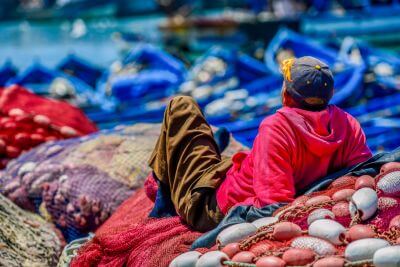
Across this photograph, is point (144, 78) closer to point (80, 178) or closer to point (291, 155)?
point (80, 178)

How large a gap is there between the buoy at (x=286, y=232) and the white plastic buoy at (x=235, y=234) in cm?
16

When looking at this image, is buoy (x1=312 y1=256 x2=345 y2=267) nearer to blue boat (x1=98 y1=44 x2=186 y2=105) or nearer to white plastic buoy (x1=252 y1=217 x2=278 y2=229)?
white plastic buoy (x1=252 y1=217 x2=278 y2=229)

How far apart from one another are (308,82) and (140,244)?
1093mm

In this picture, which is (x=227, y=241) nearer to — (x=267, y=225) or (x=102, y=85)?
(x=267, y=225)

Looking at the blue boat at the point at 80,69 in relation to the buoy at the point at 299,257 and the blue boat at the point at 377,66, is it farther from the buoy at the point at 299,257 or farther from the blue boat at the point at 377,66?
the buoy at the point at 299,257

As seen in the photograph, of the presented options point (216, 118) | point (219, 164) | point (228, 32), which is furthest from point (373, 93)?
point (228, 32)

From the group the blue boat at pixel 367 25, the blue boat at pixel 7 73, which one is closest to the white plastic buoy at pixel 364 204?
the blue boat at pixel 7 73

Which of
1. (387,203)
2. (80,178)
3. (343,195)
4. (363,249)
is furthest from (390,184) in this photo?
(80,178)

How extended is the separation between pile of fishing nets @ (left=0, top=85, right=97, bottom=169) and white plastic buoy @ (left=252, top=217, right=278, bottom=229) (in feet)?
9.41

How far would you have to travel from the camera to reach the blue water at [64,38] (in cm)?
2244

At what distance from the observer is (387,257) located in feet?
10.3

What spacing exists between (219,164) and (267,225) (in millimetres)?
713

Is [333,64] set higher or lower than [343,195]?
lower

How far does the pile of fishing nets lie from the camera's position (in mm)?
6203
